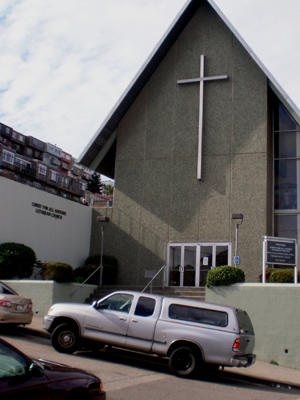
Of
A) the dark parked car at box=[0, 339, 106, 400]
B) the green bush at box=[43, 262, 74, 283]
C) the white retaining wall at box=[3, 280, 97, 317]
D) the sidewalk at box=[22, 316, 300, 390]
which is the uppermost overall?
the green bush at box=[43, 262, 74, 283]

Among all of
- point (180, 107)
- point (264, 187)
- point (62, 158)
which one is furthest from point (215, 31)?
point (62, 158)

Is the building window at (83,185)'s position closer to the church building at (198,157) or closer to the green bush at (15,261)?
the church building at (198,157)

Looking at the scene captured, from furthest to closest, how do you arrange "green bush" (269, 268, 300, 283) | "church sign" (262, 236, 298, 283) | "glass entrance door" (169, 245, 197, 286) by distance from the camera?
1. "glass entrance door" (169, 245, 197, 286)
2. "church sign" (262, 236, 298, 283)
3. "green bush" (269, 268, 300, 283)

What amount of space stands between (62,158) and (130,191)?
7530 centimetres

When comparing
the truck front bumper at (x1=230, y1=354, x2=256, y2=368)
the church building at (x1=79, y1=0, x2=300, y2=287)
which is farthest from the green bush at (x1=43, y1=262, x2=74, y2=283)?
the truck front bumper at (x1=230, y1=354, x2=256, y2=368)

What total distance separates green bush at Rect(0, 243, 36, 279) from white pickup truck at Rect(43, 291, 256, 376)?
725cm

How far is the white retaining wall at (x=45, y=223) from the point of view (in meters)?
19.8

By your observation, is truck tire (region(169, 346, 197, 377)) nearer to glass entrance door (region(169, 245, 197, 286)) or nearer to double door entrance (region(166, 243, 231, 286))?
double door entrance (region(166, 243, 231, 286))

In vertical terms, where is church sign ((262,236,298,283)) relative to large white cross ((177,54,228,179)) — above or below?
below

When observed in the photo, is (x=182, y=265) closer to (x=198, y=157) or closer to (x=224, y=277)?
(x=198, y=157)

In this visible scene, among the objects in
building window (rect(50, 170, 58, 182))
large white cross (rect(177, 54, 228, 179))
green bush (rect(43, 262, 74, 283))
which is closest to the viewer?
green bush (rect(43, 262, 74, 283))

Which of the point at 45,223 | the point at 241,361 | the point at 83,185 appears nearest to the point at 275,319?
the point at 241,361

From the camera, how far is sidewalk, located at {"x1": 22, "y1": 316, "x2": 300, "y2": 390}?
11.5 metres

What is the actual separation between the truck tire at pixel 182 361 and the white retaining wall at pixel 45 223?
35.4ft
